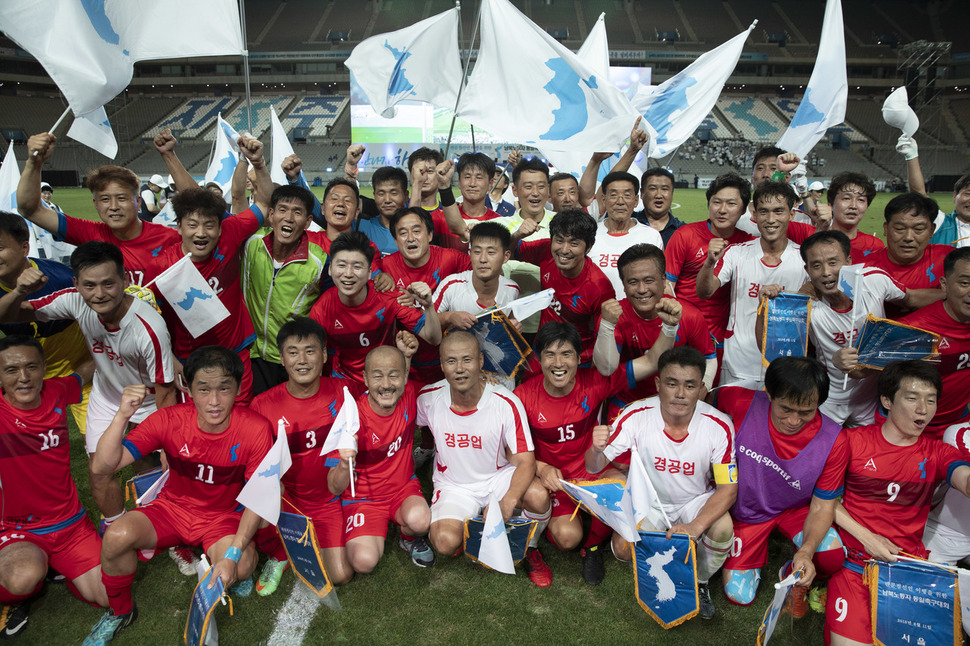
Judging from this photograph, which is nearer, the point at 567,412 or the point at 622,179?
the point at 567,412

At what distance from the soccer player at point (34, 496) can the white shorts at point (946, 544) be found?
4.41 metres

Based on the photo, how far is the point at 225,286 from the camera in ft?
14.0

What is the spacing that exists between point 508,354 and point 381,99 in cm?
369

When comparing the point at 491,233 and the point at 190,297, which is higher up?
the point at 491,233

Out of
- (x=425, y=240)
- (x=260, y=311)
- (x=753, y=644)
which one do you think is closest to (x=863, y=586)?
(x=753, y=644)

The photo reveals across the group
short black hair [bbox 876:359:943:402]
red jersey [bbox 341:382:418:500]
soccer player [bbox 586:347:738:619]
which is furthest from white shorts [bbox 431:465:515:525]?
short black hair [bbox 876:359:943:402]

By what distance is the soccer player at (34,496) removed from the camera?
3.12 metres

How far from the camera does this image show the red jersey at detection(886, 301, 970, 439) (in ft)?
11.5

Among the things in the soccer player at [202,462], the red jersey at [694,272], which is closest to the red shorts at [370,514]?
the soccer player at [202,462]

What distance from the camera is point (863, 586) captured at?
294cm

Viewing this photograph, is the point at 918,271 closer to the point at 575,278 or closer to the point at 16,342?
the point at 575,278

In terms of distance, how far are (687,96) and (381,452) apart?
552cm

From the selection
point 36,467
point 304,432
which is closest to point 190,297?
point 304,432

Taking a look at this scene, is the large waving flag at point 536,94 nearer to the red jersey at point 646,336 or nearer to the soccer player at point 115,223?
the red jersey at point 646,336
